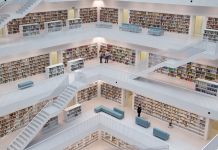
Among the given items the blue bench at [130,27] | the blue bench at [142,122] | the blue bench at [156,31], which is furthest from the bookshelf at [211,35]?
the blue bench at [142,122]

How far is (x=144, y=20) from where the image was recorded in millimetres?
22422

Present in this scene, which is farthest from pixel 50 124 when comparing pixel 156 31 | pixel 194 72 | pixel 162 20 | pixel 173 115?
pixel 162 20

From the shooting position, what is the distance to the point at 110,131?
17.9 metres

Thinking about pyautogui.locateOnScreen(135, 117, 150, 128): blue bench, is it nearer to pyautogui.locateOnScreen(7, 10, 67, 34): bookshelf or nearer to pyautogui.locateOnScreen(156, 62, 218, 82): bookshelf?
pyautogui.locateOnScreen(156, 62, 218, 82): bookshelf

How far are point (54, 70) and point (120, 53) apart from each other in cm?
586

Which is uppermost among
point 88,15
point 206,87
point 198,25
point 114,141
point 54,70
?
point 88,15

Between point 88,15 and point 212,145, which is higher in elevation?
point 88,15

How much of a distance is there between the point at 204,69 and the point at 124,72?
17.7 feet

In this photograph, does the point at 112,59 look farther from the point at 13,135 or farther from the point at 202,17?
the point at 13,135

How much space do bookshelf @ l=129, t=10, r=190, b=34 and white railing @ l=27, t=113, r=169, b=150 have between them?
26.2ft

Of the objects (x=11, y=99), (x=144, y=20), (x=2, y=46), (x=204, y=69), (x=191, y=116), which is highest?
(x=144, y=20)

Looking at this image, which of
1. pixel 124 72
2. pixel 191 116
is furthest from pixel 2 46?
pixel 191 116

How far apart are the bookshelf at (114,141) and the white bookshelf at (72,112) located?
7.53 feet

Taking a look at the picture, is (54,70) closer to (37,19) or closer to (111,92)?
(37,19)
